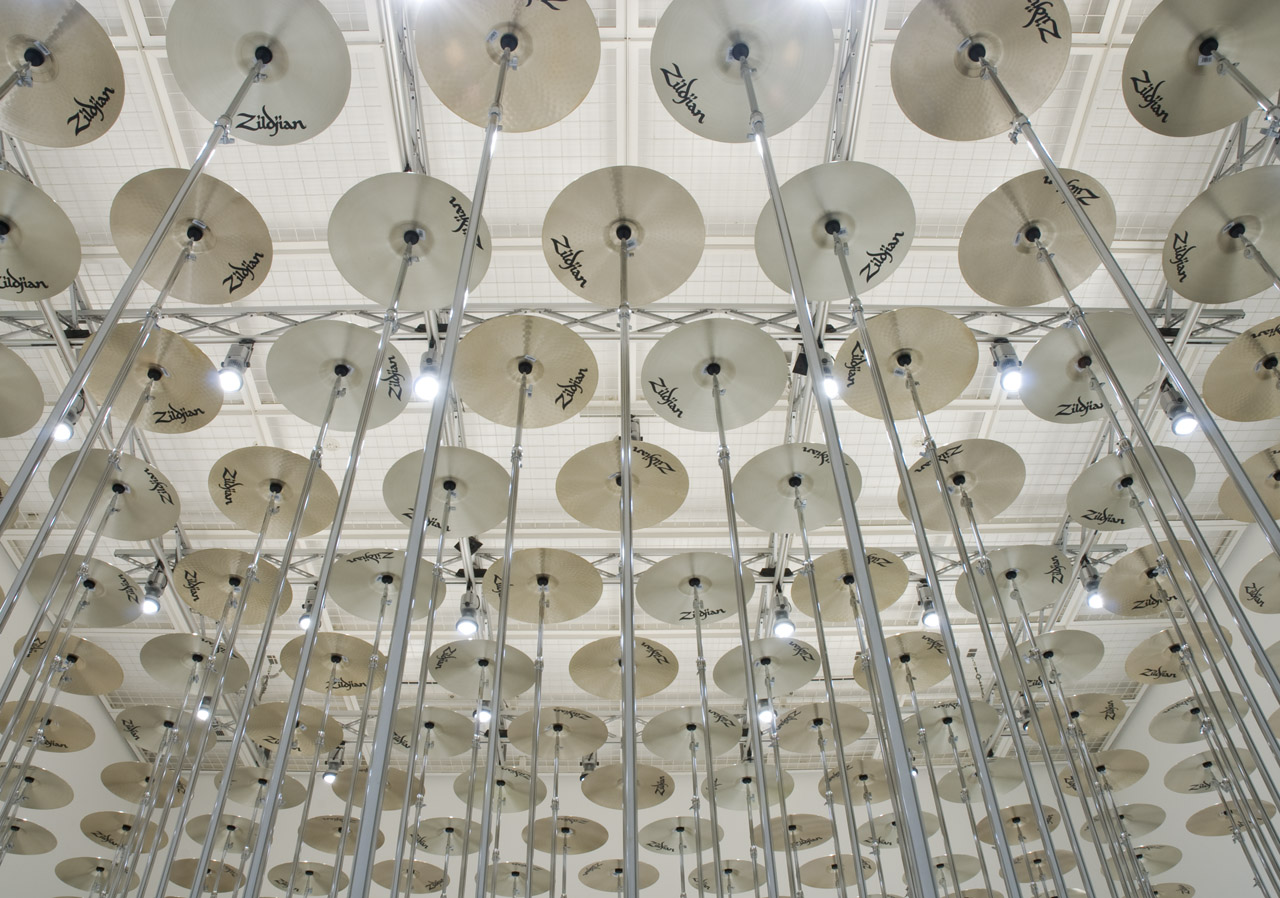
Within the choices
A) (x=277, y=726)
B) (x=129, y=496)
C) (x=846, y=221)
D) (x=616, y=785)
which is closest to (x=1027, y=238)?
(x=846, y=221)

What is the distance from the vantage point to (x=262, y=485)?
4965 mm

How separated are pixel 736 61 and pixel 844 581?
4.11m

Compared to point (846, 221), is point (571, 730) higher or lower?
lower

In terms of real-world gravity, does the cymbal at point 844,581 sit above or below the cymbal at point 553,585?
above

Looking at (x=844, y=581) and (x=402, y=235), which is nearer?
(x=402, y=235)

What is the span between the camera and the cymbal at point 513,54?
Result: 8.11 feet

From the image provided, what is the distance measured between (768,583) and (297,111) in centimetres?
752

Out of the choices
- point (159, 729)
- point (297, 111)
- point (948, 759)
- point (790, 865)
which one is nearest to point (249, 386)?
point (159, 729)

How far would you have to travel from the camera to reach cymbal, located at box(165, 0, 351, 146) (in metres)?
2.53

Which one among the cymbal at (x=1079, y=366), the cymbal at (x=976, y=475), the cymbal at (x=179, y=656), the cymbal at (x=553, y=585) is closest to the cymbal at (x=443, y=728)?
the cymbal at (x=179, y=656)

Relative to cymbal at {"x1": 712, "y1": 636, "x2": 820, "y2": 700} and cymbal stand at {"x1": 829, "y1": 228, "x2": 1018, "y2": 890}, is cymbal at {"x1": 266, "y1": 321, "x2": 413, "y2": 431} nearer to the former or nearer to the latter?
cymbal stand at {"x1": 829, "y1": 228, "x2": 1018, "y2": 890}

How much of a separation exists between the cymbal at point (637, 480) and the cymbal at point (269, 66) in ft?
7.19

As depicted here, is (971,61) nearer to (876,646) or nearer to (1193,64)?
(1193,64)

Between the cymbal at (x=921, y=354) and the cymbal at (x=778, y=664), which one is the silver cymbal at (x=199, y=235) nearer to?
the cymbal at (x=921, y=354)
